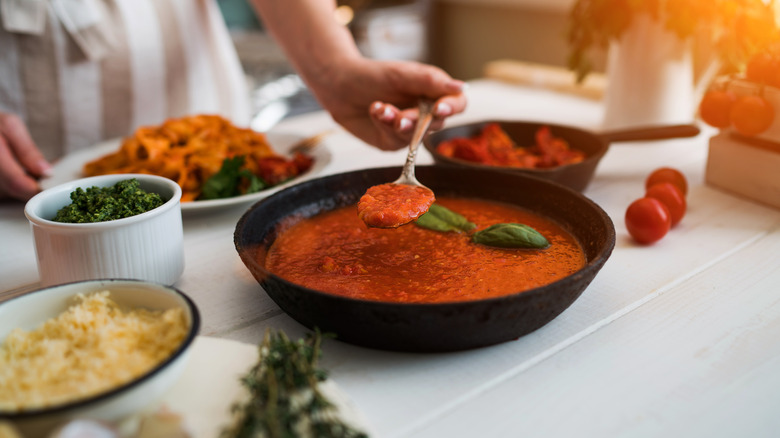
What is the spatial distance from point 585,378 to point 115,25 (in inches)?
83.3

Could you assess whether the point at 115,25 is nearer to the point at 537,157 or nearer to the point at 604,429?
the point at 537,157

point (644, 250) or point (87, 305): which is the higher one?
point (87, 305)

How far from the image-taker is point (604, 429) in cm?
89

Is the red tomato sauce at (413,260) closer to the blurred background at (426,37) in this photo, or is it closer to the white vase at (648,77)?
the white vase at (648,77)

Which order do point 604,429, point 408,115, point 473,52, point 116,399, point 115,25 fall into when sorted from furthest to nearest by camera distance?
point 473,52 → point 115,25 → point 408,115 → point 604,429 → point 116,399

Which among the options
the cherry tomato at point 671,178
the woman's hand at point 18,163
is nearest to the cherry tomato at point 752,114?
the cherry tomato at point 671,178

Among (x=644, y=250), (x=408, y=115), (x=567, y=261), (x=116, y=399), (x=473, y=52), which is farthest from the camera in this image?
(x=473, y=52)

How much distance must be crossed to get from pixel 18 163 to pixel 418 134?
109cm

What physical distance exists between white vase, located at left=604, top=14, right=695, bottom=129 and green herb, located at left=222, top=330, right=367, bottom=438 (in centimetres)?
178

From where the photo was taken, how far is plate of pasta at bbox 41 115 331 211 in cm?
167

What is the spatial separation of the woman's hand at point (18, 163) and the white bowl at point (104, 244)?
0.51m

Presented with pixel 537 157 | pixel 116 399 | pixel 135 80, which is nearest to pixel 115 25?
pixel 135 80

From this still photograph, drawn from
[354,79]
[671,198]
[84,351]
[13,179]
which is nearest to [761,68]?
[671,198]

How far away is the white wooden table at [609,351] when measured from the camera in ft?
3.01
